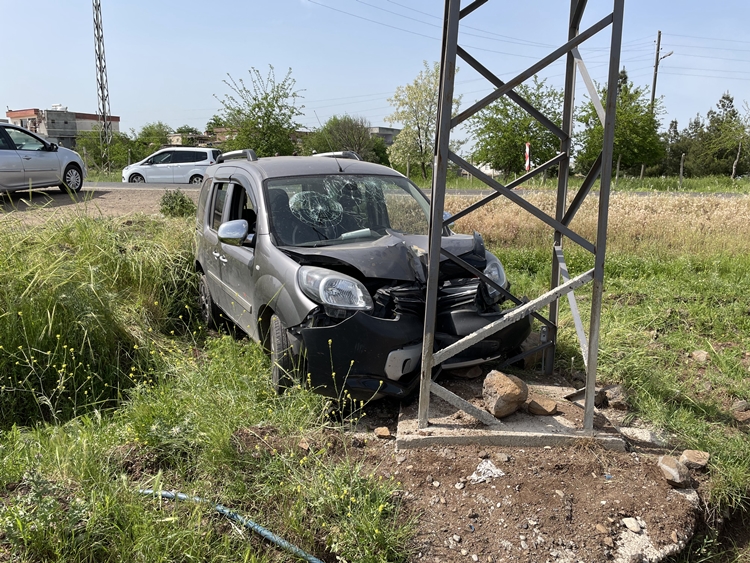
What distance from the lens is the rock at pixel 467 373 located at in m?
4.46

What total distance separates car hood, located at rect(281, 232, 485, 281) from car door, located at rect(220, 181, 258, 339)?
0.56m

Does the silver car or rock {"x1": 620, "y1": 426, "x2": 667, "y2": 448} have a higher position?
the silver car

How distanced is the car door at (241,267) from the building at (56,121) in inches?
3424

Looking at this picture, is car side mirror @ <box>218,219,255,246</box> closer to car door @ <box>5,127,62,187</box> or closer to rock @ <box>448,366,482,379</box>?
rock @ <box>448,366,482,379</box>

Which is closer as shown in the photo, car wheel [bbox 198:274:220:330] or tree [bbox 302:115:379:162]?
car wheel [bbox 198:274:220:330]

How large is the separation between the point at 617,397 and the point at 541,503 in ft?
5.34

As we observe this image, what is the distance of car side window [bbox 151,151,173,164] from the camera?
22.3m

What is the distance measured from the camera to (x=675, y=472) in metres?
3.24

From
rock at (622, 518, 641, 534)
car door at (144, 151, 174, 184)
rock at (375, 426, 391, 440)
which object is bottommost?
rock at (622, 518, 641, 534)

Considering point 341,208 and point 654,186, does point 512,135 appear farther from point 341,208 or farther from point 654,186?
point 341,208

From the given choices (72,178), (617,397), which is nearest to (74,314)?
(617,397)

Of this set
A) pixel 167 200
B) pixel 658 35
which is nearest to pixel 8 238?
pixel 167 200

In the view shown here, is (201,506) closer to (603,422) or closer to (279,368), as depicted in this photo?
(279,368)

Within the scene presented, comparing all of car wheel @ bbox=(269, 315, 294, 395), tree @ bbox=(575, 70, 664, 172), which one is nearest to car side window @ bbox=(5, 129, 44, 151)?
car wheel @ bbox=(269, 315, 294, 395)
